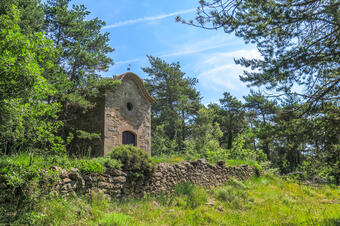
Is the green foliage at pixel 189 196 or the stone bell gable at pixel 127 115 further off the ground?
the stone bell gable at pixel 127 115

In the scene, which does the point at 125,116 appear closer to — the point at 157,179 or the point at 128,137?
the point at 128,137

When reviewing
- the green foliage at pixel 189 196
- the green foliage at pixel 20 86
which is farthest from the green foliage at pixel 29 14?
the green foliage at pixel 189 196

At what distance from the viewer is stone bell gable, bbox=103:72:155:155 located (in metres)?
11.6

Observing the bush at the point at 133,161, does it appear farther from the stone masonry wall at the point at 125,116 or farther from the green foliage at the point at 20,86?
the stone masonry wall at the point at 125,116

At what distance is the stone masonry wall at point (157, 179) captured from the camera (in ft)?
17.6

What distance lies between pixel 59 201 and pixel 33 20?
7.61 metres

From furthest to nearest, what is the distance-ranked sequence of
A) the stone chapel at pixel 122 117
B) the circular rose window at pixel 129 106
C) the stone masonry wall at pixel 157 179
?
the circular rose window at pixel 129 106
the stone chapel at pixel 122 117
the stone masonry wall at pixel 157 179

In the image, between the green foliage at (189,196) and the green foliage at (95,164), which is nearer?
the green foliage at (95,164)

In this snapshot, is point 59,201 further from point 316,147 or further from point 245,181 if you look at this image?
point 245,181

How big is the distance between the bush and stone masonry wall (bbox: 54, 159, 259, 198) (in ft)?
0.75

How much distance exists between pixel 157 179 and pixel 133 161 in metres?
1.08

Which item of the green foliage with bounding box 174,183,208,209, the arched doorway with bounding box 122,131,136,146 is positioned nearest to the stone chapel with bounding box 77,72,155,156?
the arched doorway with bounding box 122,131,136,146

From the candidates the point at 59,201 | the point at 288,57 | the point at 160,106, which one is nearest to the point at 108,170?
the point at 59,201

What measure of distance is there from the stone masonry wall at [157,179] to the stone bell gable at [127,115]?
4.42 m
